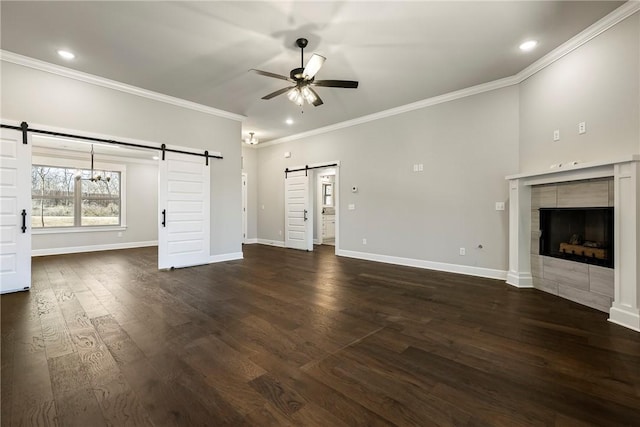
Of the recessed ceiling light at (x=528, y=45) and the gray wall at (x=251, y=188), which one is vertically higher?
the recessed ceiling light at (x=528, y=45)

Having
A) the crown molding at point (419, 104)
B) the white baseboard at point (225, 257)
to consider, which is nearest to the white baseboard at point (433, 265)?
the white baseboard at point (225, 257)

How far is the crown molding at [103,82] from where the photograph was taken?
3.74m

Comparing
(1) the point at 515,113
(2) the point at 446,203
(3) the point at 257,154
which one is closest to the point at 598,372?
(2) the point at 446,203

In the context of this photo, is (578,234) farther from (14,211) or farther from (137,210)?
(137,210)

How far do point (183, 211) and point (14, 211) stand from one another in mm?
2183

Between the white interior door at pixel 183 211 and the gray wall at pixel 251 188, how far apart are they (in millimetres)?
3195

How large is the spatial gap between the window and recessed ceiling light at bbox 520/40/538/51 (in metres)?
9.70

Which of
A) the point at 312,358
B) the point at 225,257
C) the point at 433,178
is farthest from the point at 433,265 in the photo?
the point at 225,257

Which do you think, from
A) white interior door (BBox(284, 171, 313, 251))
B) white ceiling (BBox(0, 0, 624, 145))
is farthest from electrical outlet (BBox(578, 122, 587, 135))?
white interior door (BBox(284, 171, 313, 251))

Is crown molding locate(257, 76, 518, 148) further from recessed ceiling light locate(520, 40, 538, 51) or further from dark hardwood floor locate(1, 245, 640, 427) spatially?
dark hardwood floor locate(1, 245, 640, 427)

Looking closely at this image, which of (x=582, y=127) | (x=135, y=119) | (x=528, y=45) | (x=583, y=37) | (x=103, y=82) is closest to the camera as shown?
(x=583, y=37)

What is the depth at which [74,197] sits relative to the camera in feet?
24.8

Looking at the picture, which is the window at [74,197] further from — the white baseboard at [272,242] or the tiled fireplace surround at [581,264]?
the tiled fireplace surround at [581,264]

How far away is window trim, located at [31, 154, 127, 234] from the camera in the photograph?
693 cm
